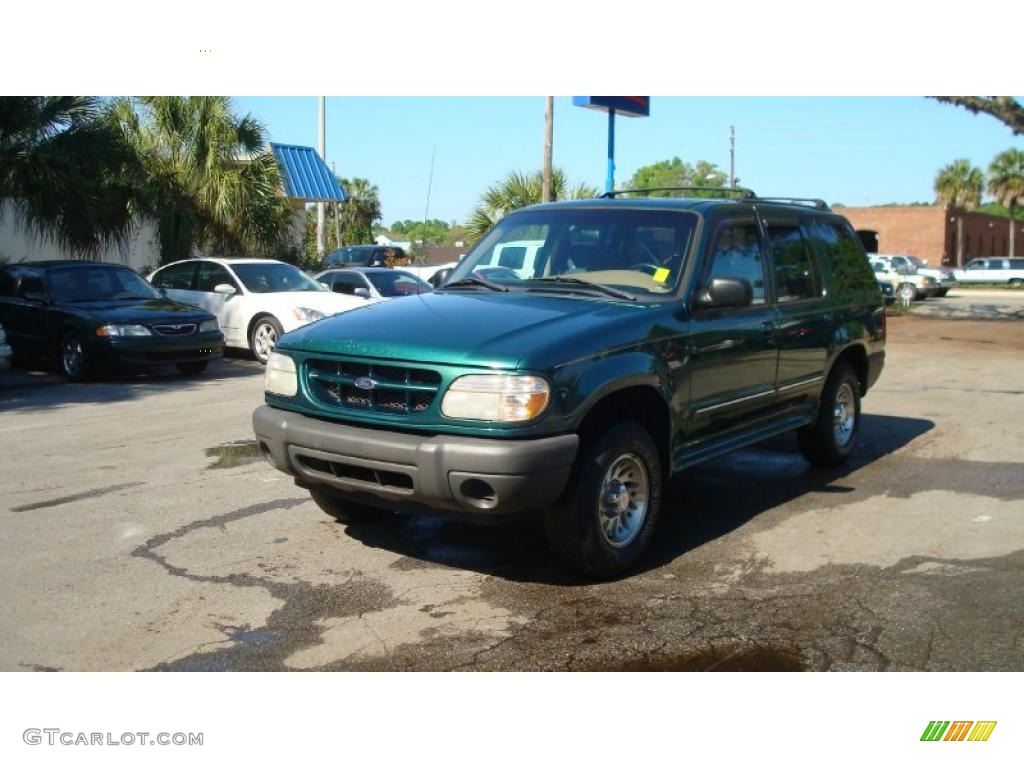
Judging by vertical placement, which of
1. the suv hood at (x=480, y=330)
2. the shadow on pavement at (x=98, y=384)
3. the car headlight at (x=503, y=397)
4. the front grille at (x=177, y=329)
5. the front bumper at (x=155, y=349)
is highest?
the suv hood at (x=480, y=330)

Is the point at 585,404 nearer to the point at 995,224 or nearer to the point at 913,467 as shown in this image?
the point at 913,467

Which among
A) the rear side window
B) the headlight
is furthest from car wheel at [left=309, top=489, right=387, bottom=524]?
the headlight

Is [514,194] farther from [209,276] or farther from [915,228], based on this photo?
[915,228]

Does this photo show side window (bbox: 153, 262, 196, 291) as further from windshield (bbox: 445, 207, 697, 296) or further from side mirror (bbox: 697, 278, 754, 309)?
side mirror (bbox: 697, 278, 754, 309)

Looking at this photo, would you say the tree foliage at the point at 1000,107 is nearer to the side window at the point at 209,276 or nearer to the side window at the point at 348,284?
the side window at the point at 348,284

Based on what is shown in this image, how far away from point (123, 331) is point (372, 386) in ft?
28.1

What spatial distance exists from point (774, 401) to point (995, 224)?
245 feet

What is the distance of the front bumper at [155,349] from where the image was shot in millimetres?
12516

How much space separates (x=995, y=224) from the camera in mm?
73438

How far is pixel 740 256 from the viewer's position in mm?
6465

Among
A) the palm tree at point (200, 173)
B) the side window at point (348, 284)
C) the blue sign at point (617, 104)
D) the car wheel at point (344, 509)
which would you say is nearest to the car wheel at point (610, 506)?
the car wheel at point (344, 509)

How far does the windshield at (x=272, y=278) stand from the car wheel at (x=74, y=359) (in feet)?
9.52
